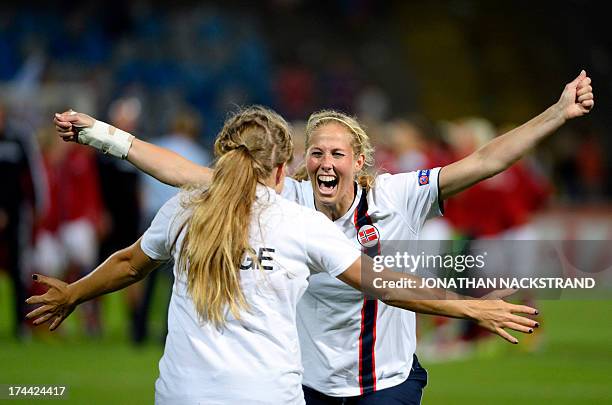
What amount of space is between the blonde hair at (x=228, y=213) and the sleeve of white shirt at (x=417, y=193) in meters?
1.13

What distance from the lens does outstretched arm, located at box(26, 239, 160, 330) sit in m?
5.06

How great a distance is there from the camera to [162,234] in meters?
4.79

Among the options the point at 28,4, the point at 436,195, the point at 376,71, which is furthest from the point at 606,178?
the point at 436,195

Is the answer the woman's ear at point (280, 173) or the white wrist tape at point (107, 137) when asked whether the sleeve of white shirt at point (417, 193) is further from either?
the white wrist tape at point (107, 137)

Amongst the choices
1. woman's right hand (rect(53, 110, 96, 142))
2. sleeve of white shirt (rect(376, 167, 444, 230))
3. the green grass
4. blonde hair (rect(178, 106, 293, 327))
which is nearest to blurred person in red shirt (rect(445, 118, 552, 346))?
the green grass

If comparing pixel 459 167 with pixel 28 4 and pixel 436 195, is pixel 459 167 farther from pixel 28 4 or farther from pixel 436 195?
pixel 28 4

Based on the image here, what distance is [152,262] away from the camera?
16.4 ft

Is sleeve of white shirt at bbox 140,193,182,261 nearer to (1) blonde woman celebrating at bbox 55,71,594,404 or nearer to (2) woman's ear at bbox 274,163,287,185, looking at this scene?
(2) woman's ear at bbox 274,163,287,185

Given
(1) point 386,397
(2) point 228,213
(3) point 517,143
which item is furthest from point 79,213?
(2) point 228,213

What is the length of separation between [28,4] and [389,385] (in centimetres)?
2519

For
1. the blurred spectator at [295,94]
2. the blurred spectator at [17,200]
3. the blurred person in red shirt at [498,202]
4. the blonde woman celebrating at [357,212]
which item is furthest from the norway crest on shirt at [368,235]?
the blurred spectator at [295,94]

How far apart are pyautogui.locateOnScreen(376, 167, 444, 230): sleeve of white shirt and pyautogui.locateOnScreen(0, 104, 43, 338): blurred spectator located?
8915mm

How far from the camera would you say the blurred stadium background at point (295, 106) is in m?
13.9

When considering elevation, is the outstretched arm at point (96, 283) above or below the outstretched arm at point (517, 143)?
below
